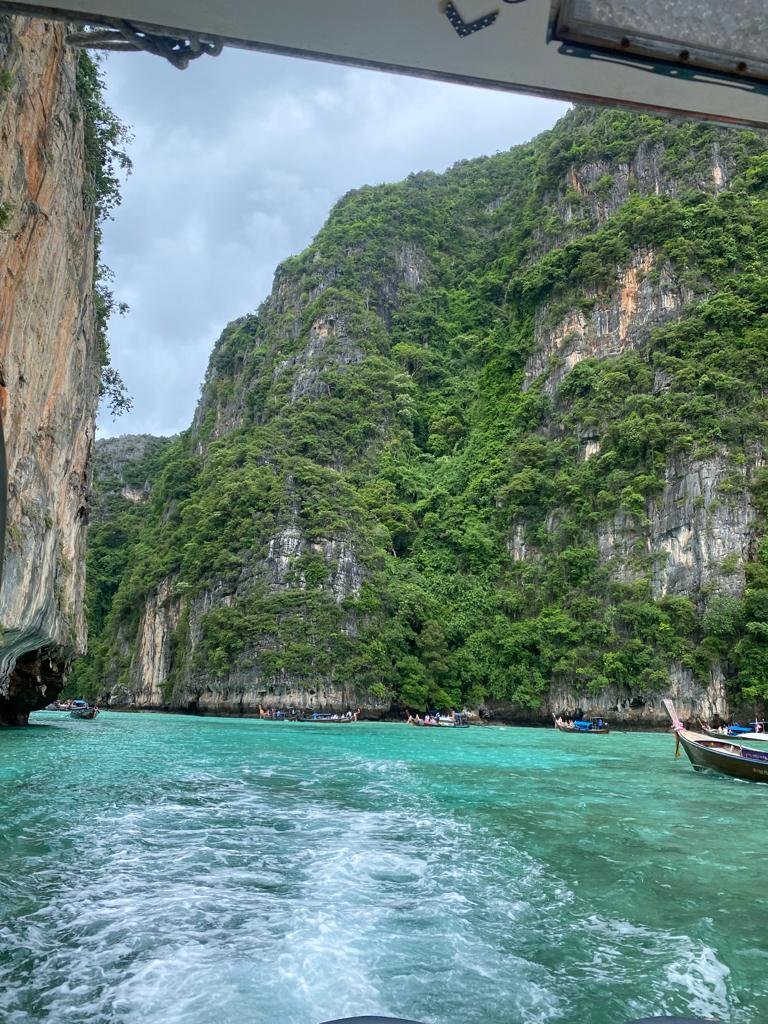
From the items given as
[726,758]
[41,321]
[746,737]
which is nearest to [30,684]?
[41,321]

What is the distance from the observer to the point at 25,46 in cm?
865

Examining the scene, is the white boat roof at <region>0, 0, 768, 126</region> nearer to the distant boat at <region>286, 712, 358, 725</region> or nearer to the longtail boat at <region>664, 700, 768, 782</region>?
the longtail boat at <region>664, 700, 768, 782</region>

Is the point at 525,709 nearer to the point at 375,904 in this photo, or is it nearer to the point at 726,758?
the point at 726,758

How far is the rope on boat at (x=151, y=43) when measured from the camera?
1.99 metres

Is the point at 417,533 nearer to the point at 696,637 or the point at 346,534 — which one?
the point at 346,534

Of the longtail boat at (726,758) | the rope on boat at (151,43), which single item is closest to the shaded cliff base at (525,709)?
the longtail boat at (726,758)

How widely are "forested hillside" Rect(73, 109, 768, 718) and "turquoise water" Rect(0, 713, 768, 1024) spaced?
2871 centimetres

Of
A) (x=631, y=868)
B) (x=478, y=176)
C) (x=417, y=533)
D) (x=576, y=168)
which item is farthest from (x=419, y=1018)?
(x=478, y=176)

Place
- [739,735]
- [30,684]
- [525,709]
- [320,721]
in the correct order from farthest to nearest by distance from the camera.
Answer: [525,709]
[320,721]
[30,684]
[739,735]

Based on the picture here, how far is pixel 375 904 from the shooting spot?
5820 mm

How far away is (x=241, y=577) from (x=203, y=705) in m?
8.78

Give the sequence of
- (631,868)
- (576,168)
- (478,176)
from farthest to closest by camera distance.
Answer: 1. (478,176)
2. (576,168)
3. (631,868)

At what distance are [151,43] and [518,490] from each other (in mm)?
47011

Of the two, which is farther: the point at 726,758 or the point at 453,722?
the point at 453,722
